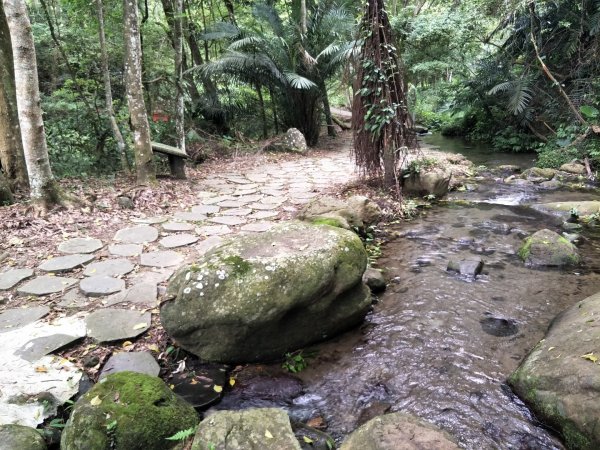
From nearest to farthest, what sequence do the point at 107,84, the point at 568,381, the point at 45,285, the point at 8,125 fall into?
the point at 568,381 → the point at 45,285 → the point at 8,125 → the point at 107,84

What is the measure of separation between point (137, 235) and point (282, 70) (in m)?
7.39

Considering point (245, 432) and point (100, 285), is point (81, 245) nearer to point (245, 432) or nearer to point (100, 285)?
point (100, 285)

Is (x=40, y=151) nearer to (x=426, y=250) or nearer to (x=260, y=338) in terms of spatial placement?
(x=260, y=338)

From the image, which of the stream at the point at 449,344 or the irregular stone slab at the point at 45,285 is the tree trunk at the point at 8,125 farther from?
the stream at the point at 449,344

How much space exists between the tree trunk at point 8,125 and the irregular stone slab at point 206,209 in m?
2.43

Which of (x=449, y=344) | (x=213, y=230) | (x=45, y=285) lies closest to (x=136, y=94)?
(x=213, y=230)

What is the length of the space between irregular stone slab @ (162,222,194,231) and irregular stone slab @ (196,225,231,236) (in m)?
0.12

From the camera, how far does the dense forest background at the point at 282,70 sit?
284 inches

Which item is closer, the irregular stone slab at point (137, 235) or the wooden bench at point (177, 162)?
the irregular stone slab at point (137, 235)

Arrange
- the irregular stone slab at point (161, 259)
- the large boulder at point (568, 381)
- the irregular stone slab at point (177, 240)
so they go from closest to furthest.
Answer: the large boulder at point (568, 381) → the irregular stone slab at point (161, 259) → the irregular stone slab at point (177, 240)

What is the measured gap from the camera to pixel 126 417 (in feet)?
5.89

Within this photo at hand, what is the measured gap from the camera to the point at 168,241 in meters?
4.06

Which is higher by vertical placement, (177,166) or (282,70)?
(282,70)

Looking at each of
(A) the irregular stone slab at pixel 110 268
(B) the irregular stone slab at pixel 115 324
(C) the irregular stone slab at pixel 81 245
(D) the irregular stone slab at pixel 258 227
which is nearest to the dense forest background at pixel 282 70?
(D) the irregular stone slab at pixel 258 227
